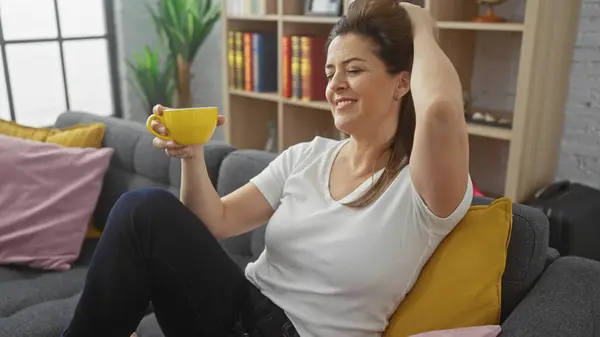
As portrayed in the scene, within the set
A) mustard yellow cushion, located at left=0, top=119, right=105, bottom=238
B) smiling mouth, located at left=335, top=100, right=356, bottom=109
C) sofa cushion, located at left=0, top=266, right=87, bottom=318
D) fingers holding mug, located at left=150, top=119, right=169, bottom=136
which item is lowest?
sofa cushion, located at left=0, top=266, right=87, bottom=318

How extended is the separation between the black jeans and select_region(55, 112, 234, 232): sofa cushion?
2.39ft

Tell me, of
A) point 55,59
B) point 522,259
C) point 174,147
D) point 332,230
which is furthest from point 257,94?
point 522,259

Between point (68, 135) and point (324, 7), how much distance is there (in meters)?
1.14

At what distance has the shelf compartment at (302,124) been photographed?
2822 mm

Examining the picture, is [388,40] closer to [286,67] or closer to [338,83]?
[338,83]

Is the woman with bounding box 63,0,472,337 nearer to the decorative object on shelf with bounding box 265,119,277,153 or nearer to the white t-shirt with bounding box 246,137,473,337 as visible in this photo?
the white t-shirt with bounding box 246,137,473,337

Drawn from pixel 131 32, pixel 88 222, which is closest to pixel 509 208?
pixel 88 222

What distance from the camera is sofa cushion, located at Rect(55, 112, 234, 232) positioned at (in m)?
2.02

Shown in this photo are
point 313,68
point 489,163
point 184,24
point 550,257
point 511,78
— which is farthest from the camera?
point 184,24

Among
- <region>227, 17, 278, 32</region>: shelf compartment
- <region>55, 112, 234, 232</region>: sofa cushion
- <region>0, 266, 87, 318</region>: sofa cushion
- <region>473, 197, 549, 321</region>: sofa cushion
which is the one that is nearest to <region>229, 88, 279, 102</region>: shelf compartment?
A: <region>227, 17, 278, 32</region>: shelf compartment

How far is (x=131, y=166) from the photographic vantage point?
2.11m

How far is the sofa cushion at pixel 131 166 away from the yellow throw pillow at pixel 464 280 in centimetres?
98

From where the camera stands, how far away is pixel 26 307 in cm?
166

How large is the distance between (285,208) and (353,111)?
0.27m
